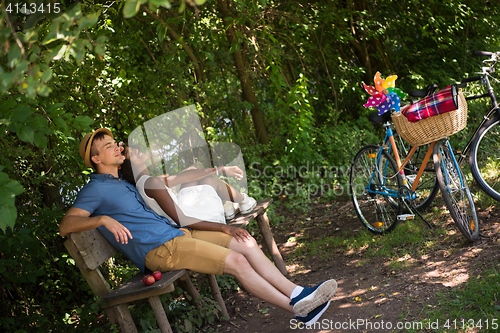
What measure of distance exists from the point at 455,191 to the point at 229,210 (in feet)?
6.15

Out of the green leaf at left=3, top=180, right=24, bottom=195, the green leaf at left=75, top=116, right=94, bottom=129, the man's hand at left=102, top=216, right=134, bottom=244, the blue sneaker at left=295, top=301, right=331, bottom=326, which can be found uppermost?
the green leaf at left=75, top=116, right=94, bottom=129

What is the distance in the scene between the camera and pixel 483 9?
691 cm

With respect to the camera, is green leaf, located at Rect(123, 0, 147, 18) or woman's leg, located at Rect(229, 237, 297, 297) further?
woman's leg, located at Rect(229, 237, 297, 297)

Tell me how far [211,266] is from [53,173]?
2.17m

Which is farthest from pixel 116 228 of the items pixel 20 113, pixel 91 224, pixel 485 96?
pixel 485 96

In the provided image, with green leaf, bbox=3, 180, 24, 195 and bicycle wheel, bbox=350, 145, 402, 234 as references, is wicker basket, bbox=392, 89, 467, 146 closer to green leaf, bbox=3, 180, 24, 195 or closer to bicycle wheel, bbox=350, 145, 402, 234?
bicycle wheel, bbox=350, 145, 402, 234

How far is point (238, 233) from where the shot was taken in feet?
9.77

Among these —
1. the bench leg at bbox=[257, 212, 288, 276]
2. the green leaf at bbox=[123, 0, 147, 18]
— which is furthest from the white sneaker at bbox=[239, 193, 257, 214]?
the green leaf at bbox=[123, 0, 147, 18]

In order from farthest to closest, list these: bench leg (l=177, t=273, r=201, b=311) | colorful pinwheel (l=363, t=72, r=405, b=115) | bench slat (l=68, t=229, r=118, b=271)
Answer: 1. colorful pinwheel (l=363, t=72, r=405, b=115)
2. bench leg (l=177, t=273, r=201, b=311)
3. bench slat (l=68, t=229, r=118, b=271)

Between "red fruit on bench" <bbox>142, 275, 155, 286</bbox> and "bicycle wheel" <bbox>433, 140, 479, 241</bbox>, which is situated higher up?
"red fruit on bench" <bbox>142, 275, 155, 286</bbox>

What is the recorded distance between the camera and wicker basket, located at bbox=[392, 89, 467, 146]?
3.25m

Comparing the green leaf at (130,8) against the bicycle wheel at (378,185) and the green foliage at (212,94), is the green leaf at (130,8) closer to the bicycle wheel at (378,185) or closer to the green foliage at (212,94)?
the green foliage at (212,94)

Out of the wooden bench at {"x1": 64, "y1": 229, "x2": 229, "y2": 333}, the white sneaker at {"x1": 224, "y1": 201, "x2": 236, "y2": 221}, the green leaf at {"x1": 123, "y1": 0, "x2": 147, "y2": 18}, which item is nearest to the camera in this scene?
the green leaf at {"x1": 123, "y1": 0, "x2": 147, "y2": 18}

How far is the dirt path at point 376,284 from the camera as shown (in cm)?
274
